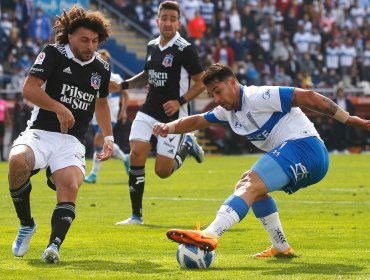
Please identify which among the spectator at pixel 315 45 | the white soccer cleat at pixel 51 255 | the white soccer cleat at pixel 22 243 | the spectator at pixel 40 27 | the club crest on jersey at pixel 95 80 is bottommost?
the spectator at pixel 315 45

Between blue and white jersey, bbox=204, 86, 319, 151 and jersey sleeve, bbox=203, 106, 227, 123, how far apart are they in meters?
0.08

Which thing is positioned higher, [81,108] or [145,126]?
[81,108]

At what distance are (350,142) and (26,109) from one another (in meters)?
11.6

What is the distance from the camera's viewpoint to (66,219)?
1021cm

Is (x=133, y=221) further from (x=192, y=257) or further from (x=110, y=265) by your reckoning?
(x=192, y=257)

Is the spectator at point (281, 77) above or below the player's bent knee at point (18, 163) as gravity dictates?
below

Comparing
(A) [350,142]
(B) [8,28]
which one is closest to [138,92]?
(B) [8,28]

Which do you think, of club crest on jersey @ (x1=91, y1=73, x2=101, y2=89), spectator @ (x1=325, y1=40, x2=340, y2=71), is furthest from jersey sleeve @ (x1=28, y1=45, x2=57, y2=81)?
spectator @ (x1=325, y1=40, x2=340, y2=71)

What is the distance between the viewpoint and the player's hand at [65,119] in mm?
10234

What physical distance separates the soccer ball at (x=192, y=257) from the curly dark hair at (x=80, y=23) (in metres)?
2.37

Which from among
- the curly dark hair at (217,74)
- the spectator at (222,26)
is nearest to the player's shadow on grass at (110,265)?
the curly dark hair at (217,74)

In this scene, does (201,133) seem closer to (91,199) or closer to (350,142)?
(350,142)

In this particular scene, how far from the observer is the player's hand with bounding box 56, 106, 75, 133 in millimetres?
10234

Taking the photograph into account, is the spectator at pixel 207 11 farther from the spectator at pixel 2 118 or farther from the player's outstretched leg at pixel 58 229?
the player's outstretched leg at pixel 58 229
